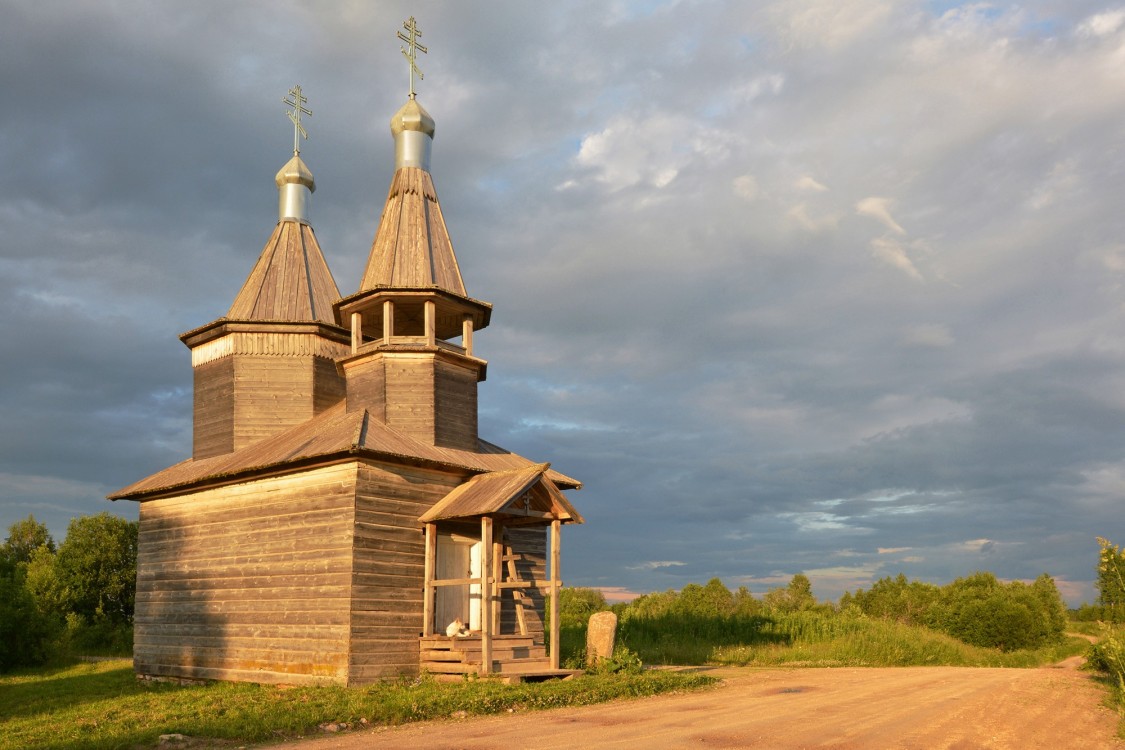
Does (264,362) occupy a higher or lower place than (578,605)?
higher

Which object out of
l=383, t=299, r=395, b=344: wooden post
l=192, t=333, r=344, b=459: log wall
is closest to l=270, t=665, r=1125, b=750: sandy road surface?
l=383, t=299, r=395, b=344: wooden post

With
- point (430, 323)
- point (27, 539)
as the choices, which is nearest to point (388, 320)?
point (430, 323)

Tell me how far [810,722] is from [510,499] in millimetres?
7396

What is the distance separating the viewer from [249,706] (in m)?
15.6

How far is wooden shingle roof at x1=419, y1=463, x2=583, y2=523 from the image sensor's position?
18750mm

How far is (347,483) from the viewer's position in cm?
1912

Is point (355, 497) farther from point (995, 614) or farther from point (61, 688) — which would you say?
point (995, 614)

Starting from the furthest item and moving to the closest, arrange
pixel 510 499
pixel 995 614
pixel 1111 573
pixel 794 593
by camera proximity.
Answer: pixel 794 593, pixel 995 614, pixel 510 499, pixel 1111 573

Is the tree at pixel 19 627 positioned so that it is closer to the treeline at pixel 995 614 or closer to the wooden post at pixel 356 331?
the wooden post at pixel 356 331

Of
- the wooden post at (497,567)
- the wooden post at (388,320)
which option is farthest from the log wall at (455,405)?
the wooden post at (497,567)

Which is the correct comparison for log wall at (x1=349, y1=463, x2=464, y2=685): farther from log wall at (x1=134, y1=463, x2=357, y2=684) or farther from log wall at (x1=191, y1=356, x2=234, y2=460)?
log wall at (x1=191, y1=356, x2=234, y2=460)

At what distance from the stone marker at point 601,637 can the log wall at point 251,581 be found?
6.02m

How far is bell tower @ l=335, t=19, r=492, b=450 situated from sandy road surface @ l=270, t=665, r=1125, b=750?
8728mm

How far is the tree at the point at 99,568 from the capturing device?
40938 millimetres
